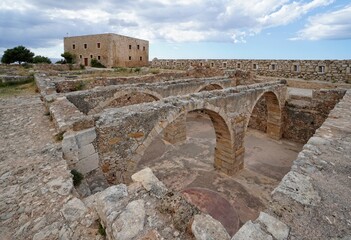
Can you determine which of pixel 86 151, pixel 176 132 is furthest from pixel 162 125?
pixel 176 132

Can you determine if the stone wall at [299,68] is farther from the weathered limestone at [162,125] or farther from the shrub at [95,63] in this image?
the shrub at [95,63]

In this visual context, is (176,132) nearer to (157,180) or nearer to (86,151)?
(86,151)

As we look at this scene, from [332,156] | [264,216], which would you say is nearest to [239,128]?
[332,156]

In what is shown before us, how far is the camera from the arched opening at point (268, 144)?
8.62m

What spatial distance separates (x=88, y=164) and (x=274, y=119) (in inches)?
409

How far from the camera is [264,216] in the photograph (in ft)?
6.90

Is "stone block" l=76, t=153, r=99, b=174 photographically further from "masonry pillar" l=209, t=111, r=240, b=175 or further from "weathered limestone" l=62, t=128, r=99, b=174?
"masonry pillar" l=209, t=111, r=240, b=175

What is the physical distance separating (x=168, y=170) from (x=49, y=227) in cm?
625

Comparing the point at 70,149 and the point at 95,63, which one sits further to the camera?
the point at 95,63

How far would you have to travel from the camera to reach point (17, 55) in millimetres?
29297

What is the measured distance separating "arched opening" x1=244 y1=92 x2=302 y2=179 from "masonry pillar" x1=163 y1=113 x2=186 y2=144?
3.28 metres

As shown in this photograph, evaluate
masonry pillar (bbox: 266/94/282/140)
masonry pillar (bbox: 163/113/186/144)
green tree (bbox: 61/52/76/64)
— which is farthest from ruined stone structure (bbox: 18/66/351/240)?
green tree (bbox: 61/52/76/64)

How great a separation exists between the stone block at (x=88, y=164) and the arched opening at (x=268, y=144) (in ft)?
20.9

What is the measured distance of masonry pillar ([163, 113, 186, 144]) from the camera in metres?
10.6
